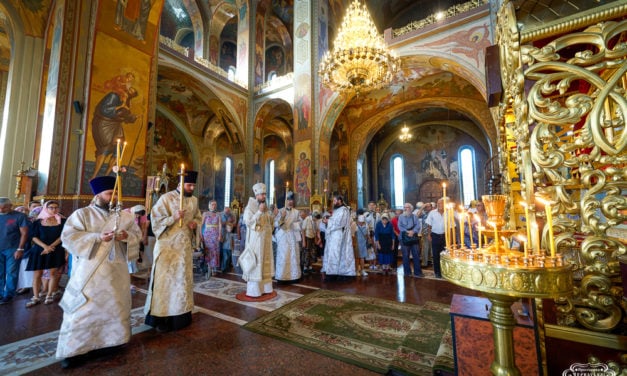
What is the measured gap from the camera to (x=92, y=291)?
2.45 metres

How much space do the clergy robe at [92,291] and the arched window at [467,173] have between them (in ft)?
61.0

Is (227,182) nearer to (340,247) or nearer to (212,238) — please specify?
(212,238)

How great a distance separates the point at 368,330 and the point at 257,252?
216 centimetres

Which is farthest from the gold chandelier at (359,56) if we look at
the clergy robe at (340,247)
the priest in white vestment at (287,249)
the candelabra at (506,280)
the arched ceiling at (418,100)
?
the candelabra at (506,280)

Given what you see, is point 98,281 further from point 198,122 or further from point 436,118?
point 436,118

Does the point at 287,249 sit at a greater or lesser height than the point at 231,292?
greater

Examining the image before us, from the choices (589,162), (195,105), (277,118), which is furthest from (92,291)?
(277,118)

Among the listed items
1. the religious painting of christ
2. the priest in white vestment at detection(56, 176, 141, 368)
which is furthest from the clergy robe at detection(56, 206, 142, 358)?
the religious painting of christ

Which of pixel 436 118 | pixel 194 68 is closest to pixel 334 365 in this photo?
pixel 194 68

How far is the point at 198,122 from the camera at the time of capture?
16500mm

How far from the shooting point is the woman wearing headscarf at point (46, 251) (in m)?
4.23

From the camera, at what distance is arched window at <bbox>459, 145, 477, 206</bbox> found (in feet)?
56.7

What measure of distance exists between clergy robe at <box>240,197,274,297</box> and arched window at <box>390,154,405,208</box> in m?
15.9

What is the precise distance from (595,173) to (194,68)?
13369mm
